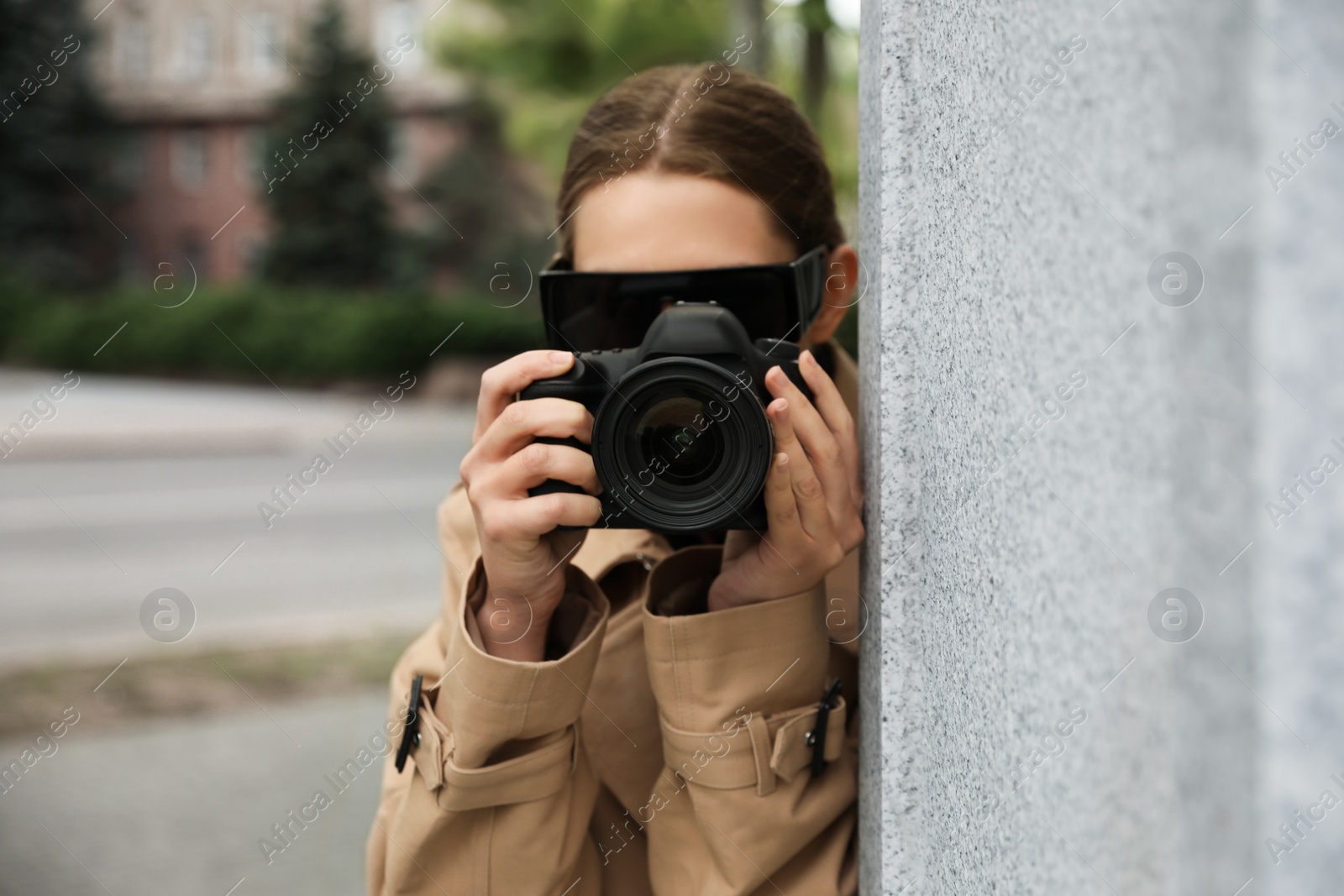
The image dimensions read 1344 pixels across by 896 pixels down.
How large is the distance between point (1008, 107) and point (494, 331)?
62.4ft

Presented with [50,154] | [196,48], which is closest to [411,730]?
[50,154]

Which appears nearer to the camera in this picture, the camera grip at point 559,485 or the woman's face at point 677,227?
the camera grip at point 559,485

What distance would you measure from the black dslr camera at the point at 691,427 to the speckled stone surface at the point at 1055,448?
118mm

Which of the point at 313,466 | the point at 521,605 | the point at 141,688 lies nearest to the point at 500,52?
the point at 313,466

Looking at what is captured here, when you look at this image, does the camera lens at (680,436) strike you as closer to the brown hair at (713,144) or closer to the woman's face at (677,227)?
the woman's face at (677,227)

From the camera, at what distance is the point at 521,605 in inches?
51.3

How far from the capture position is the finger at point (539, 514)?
4.01 ft

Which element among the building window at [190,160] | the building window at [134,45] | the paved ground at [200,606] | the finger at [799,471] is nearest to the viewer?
the finger at [799,471]

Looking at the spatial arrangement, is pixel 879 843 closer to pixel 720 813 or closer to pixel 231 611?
pixel 720 813

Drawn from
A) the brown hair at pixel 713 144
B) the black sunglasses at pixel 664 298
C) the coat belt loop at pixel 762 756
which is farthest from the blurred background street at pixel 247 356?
the coat belt loop at pixel 762 756

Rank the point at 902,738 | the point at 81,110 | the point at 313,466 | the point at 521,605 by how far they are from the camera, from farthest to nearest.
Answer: the point at 81,110
the point at 313,466
the point at 521,605
the point at 902,738

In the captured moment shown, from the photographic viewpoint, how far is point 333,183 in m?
24.0

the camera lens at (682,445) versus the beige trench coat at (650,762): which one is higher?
the camera lens at (682,445)

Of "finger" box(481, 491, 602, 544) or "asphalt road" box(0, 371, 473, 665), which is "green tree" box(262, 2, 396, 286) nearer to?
"asphalt road" box(0, 371, 473, 665)
